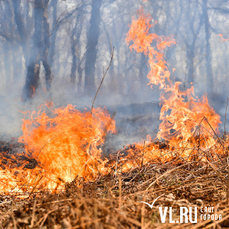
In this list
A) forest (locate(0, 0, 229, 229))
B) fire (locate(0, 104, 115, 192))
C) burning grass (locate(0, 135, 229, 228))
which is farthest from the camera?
forest (locate(0, 0, 229, 229))

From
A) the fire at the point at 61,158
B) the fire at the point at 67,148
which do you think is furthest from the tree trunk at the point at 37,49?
the fire at the point at 61,158

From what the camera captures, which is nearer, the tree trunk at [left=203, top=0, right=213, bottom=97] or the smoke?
the smoke

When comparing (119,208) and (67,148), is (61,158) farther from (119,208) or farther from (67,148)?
(119,208)

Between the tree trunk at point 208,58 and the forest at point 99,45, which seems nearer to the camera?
the forest at point 99,45

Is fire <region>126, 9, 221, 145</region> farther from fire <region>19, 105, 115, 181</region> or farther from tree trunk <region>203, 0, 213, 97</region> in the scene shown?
tree trunk <region>203, 0, 213, 97</region>

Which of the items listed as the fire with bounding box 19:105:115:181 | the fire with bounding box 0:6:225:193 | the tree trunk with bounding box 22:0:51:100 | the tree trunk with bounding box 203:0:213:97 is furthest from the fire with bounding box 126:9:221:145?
the tree trunk with bounding box 203:0:213:97

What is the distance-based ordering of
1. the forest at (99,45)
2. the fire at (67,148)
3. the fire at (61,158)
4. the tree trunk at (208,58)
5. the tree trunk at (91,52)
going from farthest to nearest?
the tree trunk at (91,52), the tree trunk at (208,58), the forest at (99,45), the fire at (67,148), the fire at (61,158)

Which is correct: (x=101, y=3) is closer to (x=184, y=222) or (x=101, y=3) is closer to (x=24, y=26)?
(x=24, y=26)

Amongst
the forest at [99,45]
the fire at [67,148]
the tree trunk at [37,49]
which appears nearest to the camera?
the fire at [67,148]

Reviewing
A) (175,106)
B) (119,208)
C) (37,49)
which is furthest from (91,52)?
(119,208)

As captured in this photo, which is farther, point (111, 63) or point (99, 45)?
point (99, 45)

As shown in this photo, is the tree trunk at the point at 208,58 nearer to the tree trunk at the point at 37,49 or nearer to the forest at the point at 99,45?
the forest at the point at 99,45

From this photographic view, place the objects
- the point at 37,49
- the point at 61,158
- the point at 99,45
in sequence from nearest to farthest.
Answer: the point at 61,158 → the point at 37,49 → the point at 99,45

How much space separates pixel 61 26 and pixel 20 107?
11.3 m
